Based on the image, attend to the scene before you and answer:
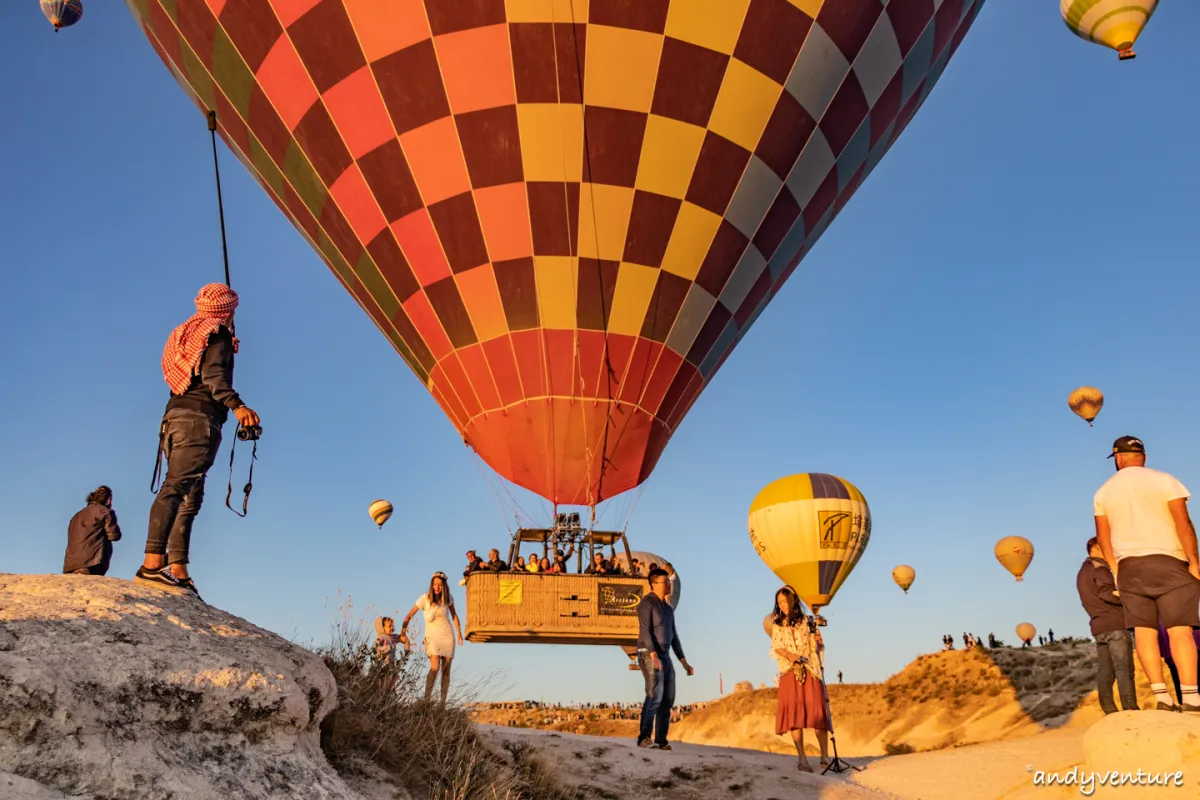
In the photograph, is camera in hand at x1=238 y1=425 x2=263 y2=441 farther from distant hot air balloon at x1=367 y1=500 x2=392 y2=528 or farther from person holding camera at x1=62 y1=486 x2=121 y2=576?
distant hot air balloon at x1=367 y1=500 x2=392 y2=528

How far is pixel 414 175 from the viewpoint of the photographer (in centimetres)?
1091

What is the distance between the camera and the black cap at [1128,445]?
5.12 m

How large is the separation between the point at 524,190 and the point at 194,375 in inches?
267

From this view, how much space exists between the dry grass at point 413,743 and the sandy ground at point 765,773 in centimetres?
61

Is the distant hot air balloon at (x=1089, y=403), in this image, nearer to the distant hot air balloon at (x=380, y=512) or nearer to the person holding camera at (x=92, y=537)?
the distant hot air balloon at (x=380, y=512)

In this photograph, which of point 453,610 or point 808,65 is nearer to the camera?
point 453,610

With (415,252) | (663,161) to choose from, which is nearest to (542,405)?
(415,252)

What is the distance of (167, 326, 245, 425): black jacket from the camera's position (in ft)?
14.6

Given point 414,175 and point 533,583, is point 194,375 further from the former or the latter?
point 414,175

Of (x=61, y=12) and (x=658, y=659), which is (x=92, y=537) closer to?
(x=658, y=659)

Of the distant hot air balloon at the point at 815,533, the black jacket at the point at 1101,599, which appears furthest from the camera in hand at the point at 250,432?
the distant hot air balloon at the point at 815,533

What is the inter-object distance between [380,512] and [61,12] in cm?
1152

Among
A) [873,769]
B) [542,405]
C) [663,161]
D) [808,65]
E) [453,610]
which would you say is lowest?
[873,769]

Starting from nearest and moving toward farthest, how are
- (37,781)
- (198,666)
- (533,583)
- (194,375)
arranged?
1. (37,781)
2. (198,666)
3. (194,375)
4. (533,583)
